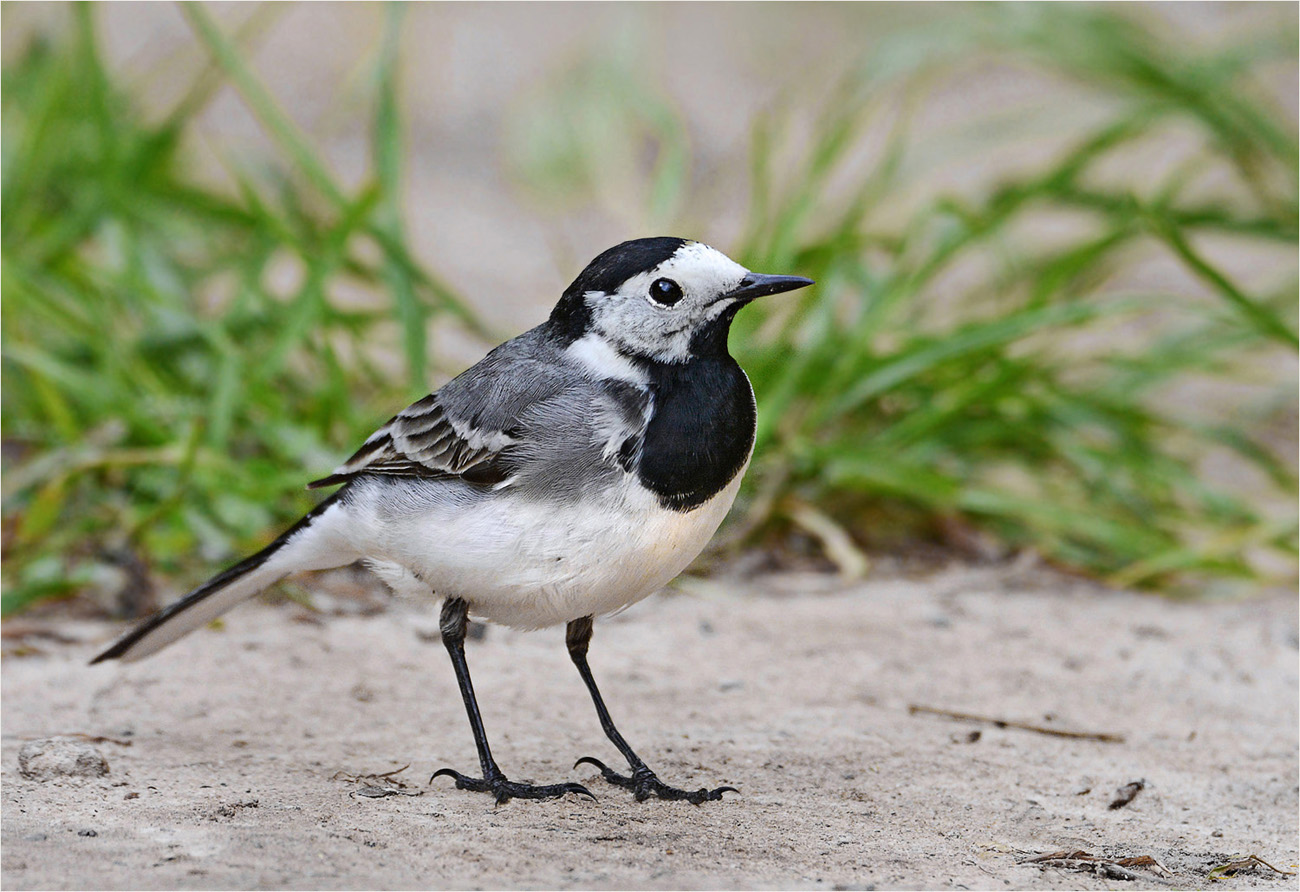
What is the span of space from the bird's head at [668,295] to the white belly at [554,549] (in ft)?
1.12

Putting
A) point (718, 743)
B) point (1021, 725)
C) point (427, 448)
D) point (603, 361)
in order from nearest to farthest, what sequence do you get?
1. point (603, 361)
2. point (427, 448)
3. point (718, 743)
4. point (1021, 725)

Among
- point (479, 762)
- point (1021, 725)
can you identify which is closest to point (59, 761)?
point (479, 762)

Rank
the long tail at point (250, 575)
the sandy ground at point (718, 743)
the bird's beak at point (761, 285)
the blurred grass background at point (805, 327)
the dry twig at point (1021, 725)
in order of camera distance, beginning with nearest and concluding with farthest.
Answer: the sandy ground at point (718, 743) → the bird's beak at point (761, 285) → the long tail at point (250, 575) → the dry twig at point (1021, 725) → the blurred grass background at point (805, 327)

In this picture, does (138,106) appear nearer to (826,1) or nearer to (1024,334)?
(1024,334)

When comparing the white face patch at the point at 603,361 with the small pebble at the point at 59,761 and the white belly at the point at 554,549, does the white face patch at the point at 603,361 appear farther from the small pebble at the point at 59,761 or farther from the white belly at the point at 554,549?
the small pebble at the point at 59,761

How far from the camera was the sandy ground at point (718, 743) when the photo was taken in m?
2.62

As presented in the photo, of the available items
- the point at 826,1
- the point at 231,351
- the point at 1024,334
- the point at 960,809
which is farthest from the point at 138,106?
the point at 826,1

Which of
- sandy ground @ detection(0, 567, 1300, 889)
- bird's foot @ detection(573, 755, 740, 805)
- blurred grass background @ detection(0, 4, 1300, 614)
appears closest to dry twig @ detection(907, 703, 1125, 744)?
sandy ground @ detection(0, 567, 1300, 889)

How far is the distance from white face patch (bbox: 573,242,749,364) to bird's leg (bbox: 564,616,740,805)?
714 mm

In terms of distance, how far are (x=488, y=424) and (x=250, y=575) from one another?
2.66 ft

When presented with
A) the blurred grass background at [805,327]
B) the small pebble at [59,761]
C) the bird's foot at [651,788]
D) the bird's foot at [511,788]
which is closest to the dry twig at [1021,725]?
the bird's foot at [651,788]

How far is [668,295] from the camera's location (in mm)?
3062

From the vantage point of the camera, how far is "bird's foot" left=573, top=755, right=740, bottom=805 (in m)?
3.07

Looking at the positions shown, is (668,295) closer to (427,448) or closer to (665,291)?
(665,291)
